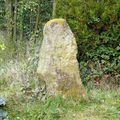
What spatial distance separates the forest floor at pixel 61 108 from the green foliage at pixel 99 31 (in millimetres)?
1481

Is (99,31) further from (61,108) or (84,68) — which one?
(61,108)

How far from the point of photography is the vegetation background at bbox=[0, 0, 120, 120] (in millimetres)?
6332

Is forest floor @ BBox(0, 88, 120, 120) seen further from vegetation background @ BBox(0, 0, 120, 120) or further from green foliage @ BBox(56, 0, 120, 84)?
green foliage @ BBox(56, 0, 120, 84)

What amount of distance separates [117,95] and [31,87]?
1.52 m

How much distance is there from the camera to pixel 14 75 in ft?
24.8

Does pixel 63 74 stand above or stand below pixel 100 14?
below

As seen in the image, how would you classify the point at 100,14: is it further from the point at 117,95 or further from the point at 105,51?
the point at 117,95

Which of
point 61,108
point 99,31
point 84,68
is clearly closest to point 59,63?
point 61,108

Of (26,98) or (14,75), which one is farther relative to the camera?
(14,75)

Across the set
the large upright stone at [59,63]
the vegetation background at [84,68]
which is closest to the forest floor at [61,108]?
the vegetation background at [84,68]

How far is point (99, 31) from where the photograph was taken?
8.27 m

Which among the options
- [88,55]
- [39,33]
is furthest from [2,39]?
[88,55]

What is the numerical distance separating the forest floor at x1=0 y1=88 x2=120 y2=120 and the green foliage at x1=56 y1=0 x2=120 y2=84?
4.86ft

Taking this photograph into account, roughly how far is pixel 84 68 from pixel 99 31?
826 millimetres
